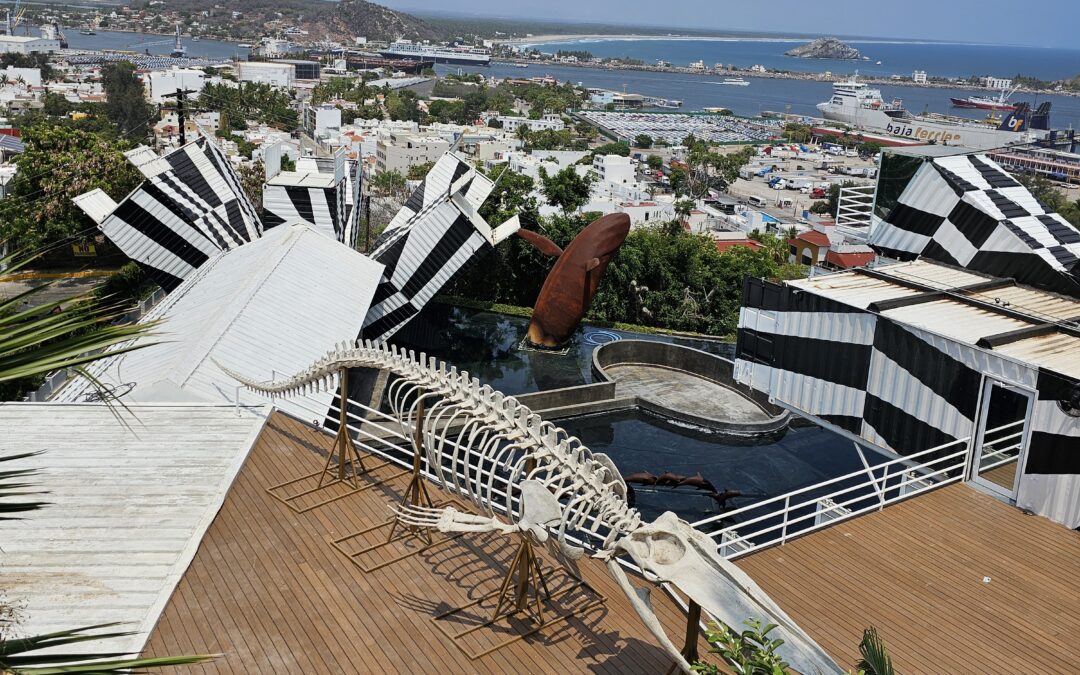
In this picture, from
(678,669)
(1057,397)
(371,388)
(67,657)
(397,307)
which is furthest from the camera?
(397,307)

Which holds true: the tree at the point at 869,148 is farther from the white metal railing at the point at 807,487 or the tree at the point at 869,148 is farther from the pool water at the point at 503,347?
the white metal railing at the point at 807,487

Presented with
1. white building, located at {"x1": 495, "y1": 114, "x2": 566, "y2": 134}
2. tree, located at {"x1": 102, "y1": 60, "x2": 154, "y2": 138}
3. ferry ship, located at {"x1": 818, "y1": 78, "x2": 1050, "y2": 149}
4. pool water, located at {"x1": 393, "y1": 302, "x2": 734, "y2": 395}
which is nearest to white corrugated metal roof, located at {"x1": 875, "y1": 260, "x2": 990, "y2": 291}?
pool water, located at {"x1": 393, "y1": 302, "x2": 734, "y2": 395}

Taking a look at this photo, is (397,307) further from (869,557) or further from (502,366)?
(869,557)

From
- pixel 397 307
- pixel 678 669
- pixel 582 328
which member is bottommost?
pixel 582 328

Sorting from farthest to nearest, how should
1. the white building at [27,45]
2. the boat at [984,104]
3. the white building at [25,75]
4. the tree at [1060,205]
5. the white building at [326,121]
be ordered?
the boat at [984,104] < the white building at [27,45] < the white building at [25,75] < the white building at [326,121] < the tree at [1060,205]

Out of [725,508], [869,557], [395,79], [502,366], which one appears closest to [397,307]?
[502,366]

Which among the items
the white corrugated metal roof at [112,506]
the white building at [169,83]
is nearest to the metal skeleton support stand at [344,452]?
the white corrugated metal roof at [112,506]
